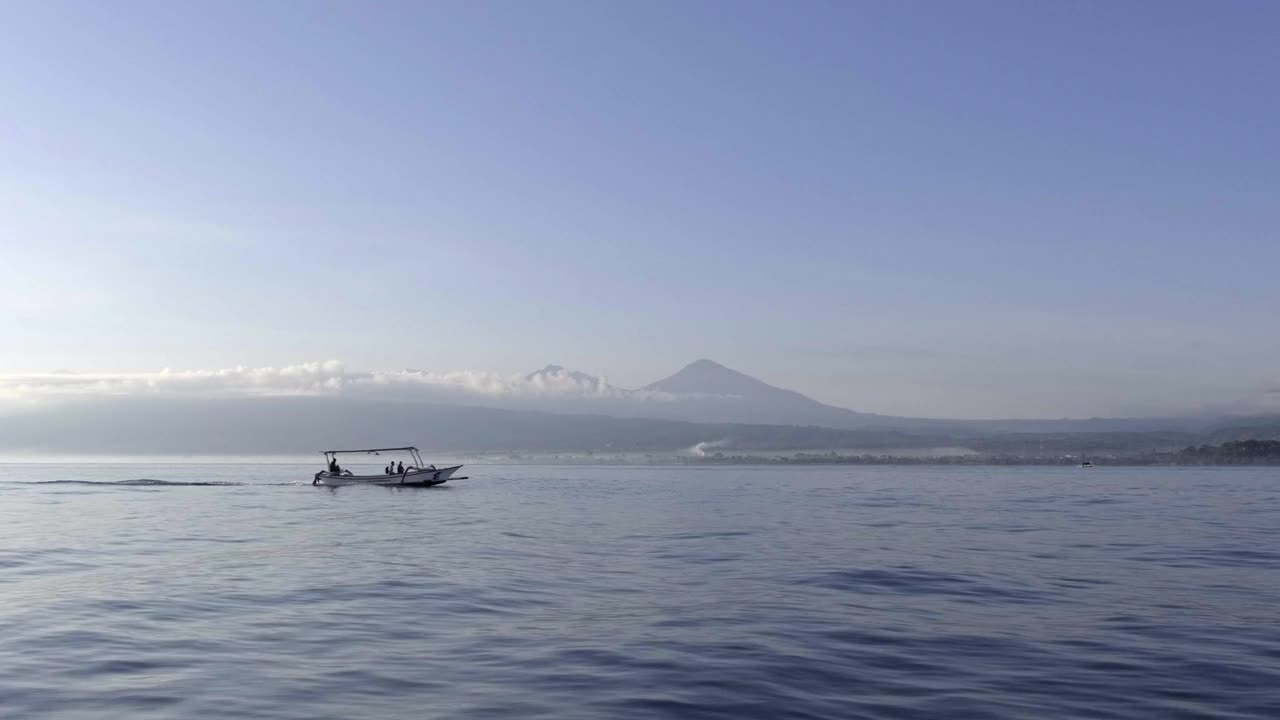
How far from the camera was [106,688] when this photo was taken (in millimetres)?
17938

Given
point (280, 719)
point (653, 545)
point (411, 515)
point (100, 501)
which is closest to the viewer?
point (280, 719)

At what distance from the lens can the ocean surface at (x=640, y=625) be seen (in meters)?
17.1

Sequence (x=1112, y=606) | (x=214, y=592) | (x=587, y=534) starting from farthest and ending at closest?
(x=587, y=534) < (x=214, y=592) < (x=1112, y=606)

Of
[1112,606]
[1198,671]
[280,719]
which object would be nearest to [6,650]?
[280,719]

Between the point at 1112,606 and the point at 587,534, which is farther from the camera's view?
the point at 587,534

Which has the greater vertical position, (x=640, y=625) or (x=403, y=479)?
(x=403, y=479)

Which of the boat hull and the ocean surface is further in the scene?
the boat hull

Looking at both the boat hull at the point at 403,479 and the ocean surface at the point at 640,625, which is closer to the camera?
the ocean surface at the point at 640,625

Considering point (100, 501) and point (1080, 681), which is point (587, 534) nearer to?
point (1080, 681)

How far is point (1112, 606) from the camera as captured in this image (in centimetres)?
2750

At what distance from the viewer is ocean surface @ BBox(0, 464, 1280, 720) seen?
17.1 m

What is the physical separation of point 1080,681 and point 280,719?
44.4 feet

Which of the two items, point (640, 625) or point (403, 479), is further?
point (403, 479)

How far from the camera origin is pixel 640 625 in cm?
2425
